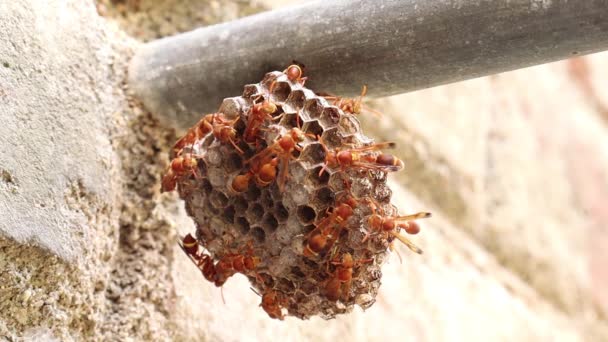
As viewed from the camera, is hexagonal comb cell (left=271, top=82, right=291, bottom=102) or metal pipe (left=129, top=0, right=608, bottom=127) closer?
metal pipe (left=129, top=0, right=608, bottom=127)

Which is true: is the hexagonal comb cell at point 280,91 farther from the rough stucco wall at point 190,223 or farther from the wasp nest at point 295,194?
the rough stucco wall at point 190,223

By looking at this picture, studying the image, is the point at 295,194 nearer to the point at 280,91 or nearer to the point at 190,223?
the point at 280,91

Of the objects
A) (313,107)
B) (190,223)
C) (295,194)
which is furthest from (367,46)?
(190,223)

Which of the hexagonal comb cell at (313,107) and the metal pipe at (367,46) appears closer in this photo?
the metal pipe at (367,46)

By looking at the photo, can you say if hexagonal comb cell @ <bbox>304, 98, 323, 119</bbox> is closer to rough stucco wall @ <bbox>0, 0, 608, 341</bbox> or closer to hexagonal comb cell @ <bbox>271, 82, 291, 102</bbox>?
hexagonal comb cell @ <bbox>271, 82, 291, 102</bbox>

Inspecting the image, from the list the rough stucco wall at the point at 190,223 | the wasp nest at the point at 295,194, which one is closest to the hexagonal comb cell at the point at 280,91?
the wasp nest at the point at 295,194

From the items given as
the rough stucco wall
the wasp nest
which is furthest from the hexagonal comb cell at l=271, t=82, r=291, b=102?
the rough stucco wall
